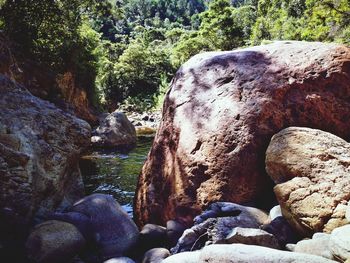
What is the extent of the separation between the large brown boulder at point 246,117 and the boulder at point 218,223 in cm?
37

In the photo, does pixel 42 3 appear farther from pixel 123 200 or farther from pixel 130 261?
pixel 130 261

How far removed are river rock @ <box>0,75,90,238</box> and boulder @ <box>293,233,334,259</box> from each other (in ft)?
11.2

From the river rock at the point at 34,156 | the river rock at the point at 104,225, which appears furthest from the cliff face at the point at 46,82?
the river rock at the point at 104,225

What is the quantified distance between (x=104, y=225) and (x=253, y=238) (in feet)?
7.44

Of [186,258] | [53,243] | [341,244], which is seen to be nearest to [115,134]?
[53,243]

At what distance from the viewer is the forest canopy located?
48.5 ft

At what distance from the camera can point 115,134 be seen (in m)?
15.6

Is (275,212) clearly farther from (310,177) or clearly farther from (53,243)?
(53,243)

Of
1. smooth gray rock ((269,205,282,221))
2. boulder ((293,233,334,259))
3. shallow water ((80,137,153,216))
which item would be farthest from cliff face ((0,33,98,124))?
boulder ((293,233,334,259))

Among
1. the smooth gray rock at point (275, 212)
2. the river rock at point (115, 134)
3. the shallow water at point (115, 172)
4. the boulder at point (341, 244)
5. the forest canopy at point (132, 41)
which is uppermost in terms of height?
the forest canopy at point (132, 41)

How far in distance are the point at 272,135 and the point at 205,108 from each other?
1.07m

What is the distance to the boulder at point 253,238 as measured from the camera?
3.57 m

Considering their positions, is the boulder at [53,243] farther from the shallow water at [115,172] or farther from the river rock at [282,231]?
the shallow water at [115,172]

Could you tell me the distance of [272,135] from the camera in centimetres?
482
